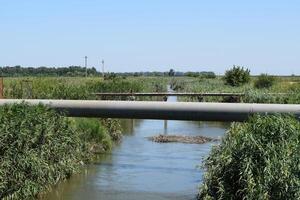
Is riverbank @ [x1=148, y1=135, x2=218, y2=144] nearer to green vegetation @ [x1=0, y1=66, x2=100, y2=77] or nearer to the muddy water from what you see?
the muddy water

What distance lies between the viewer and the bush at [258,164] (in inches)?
425

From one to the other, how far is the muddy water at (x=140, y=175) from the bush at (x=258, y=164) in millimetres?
3576

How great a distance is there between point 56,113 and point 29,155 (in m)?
3.13

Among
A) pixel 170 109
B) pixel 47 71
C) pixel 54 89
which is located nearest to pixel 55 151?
pixel 170 109

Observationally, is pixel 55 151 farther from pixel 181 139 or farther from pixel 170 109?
pixel 181 139

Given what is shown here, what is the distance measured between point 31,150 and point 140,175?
233 inches

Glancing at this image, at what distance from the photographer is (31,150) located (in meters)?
13.1

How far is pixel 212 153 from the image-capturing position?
497 inches

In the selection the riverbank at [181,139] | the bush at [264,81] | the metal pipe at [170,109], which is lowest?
the riverbank at [181,139]

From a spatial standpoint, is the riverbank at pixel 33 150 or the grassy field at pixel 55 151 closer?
the grassy field at pixel 55 151

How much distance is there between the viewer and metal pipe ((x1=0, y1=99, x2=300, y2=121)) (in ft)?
48.8

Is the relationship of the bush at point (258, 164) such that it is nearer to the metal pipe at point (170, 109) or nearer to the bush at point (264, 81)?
the metal pipe at point (170, 109)

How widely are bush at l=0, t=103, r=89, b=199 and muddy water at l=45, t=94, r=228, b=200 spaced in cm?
125

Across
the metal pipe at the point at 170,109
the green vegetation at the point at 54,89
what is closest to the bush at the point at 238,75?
the green vegetation at the point at 54,89
